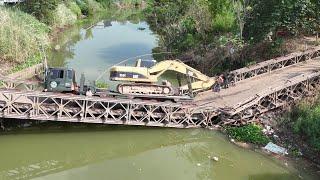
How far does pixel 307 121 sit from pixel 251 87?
5.06 metres

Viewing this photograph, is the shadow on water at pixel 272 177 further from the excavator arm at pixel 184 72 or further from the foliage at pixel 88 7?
the foliage at pixel 88 7

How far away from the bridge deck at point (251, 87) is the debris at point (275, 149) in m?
2.67

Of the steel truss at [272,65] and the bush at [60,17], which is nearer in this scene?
the steel truss at [272,65]

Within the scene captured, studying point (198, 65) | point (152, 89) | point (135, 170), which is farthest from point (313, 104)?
point (198, 65)

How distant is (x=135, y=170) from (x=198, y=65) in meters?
15.4

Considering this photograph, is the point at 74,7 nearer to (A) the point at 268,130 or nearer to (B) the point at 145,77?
(B) the point at 145,77

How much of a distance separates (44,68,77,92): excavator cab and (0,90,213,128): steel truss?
0.57m

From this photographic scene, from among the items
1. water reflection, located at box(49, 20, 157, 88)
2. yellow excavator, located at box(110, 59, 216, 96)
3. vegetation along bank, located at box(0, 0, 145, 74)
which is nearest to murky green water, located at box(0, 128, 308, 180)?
yellow excavator, located at box(110, 59, 216, 96)

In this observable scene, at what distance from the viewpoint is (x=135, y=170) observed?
18156 mm

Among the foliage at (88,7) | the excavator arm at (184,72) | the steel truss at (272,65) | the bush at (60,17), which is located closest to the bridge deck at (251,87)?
the steel truss at (272,65)

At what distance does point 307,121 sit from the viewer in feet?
Answer: 65.8

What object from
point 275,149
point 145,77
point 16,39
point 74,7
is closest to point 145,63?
point 145,77

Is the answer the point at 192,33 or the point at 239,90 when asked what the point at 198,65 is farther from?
the point at 239,90

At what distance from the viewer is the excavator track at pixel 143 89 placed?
71.6ft
